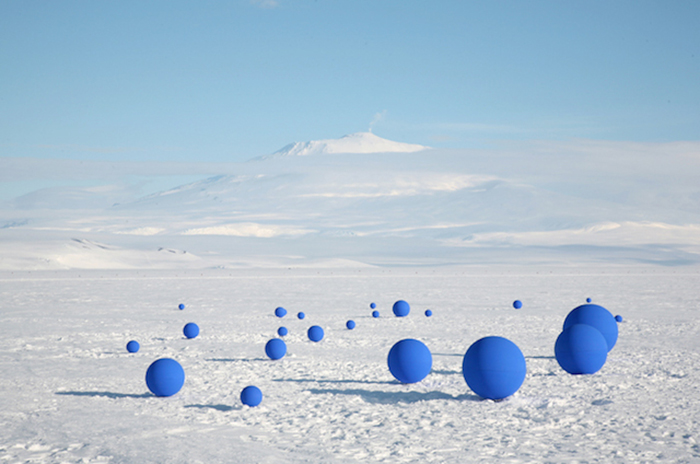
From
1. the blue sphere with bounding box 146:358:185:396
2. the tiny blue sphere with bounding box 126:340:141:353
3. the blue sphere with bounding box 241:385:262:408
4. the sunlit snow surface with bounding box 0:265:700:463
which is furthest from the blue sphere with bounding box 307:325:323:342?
the blue sphere with bounding box 241:385:262:408

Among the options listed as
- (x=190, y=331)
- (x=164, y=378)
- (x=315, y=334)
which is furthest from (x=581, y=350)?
(x=190, y=331)

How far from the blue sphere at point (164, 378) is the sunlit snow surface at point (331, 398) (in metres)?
0.17

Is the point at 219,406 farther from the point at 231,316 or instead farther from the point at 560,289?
the point at 560,289

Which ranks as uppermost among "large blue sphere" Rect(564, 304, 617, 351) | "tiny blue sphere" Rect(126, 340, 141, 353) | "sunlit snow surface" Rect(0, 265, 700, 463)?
"large blue sphere" Rect(564, 304, 617, 351)

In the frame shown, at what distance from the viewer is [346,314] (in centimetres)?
2495

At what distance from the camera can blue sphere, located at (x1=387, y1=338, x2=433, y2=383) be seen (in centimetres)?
1245

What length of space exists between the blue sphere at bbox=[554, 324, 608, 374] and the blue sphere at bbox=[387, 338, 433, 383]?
8.54ft

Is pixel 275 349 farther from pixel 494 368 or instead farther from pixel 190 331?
pixel 494 368

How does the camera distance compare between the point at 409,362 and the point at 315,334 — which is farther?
the point at 315,334

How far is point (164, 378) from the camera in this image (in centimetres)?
1174

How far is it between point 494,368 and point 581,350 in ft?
9.66

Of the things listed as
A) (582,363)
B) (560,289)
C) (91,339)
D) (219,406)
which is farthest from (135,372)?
(560,289)

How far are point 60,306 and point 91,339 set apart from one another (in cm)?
1020

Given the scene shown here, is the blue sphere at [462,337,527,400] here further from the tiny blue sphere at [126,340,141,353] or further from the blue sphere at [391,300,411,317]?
the blue sphere at [391,300,411,317]
